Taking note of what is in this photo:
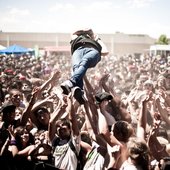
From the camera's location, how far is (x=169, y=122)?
4.42 meters

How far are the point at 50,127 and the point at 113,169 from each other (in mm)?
1178

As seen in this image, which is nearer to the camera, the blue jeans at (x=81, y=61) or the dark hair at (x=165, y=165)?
the dark hair at (x=165, y=165)

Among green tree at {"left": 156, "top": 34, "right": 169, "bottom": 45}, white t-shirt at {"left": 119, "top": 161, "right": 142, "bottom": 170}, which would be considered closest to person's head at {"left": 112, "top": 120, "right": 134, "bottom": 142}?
white t-shirt at {"left": 119, "top": 161, "right": 142, "bottom": 170}

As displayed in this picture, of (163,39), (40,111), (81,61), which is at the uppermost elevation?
(163,39)

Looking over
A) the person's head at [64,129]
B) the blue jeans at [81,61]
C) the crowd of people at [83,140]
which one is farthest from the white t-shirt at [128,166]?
the blue jeans at [81,61]

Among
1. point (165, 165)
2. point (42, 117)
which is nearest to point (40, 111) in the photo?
point (42, 117)

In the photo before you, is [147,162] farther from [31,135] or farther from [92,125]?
[31,135]

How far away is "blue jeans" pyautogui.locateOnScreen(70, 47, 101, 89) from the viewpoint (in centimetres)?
411

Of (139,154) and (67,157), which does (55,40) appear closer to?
(67,157)

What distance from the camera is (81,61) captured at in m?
4.19

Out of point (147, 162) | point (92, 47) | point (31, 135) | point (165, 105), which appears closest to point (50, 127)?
point (31, 135)

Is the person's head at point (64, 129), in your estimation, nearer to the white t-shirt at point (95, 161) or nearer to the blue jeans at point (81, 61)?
the white t-shirt at point (95, 161)

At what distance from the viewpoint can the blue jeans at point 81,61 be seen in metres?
4.11

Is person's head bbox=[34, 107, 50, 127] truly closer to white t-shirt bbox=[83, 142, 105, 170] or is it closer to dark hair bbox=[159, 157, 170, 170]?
white t-shirt bbox=[83, 142, 105, 170]
